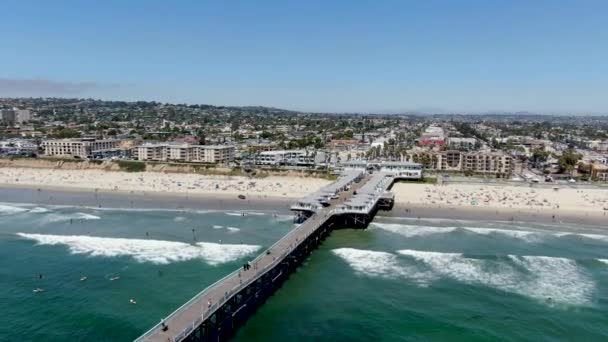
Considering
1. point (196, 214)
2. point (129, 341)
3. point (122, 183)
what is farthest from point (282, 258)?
point (122, 183)

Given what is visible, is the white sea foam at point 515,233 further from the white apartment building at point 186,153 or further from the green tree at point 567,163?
the white apartment building at point 186,153

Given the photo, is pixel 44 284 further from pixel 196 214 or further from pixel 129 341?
pixel 196 214

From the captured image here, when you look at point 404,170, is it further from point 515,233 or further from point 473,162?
point 515,233

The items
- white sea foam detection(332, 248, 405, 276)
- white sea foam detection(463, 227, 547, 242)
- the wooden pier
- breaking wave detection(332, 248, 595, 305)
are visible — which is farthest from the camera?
white sea foam detection(463, 227, 547, 242)

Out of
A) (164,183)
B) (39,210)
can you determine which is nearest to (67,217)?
(39,210)

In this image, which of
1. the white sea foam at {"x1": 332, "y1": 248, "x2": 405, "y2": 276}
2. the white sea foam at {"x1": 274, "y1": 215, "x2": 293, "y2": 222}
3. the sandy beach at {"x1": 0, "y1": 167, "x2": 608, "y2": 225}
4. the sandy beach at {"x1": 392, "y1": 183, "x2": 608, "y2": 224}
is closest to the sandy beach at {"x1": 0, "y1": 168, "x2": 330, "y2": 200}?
the sandy beach at {"x1": 0, "y1": 167, "x2": 608, "y2": 225}

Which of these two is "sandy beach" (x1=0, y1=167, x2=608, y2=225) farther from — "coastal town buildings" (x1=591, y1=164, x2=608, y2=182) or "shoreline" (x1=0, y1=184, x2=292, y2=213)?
"coastal town buildings" (x1=591, y1=164, x2=608, y2=182)

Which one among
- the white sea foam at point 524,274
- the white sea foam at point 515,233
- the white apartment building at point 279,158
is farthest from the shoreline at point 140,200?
the white apartment building at point 279,158
